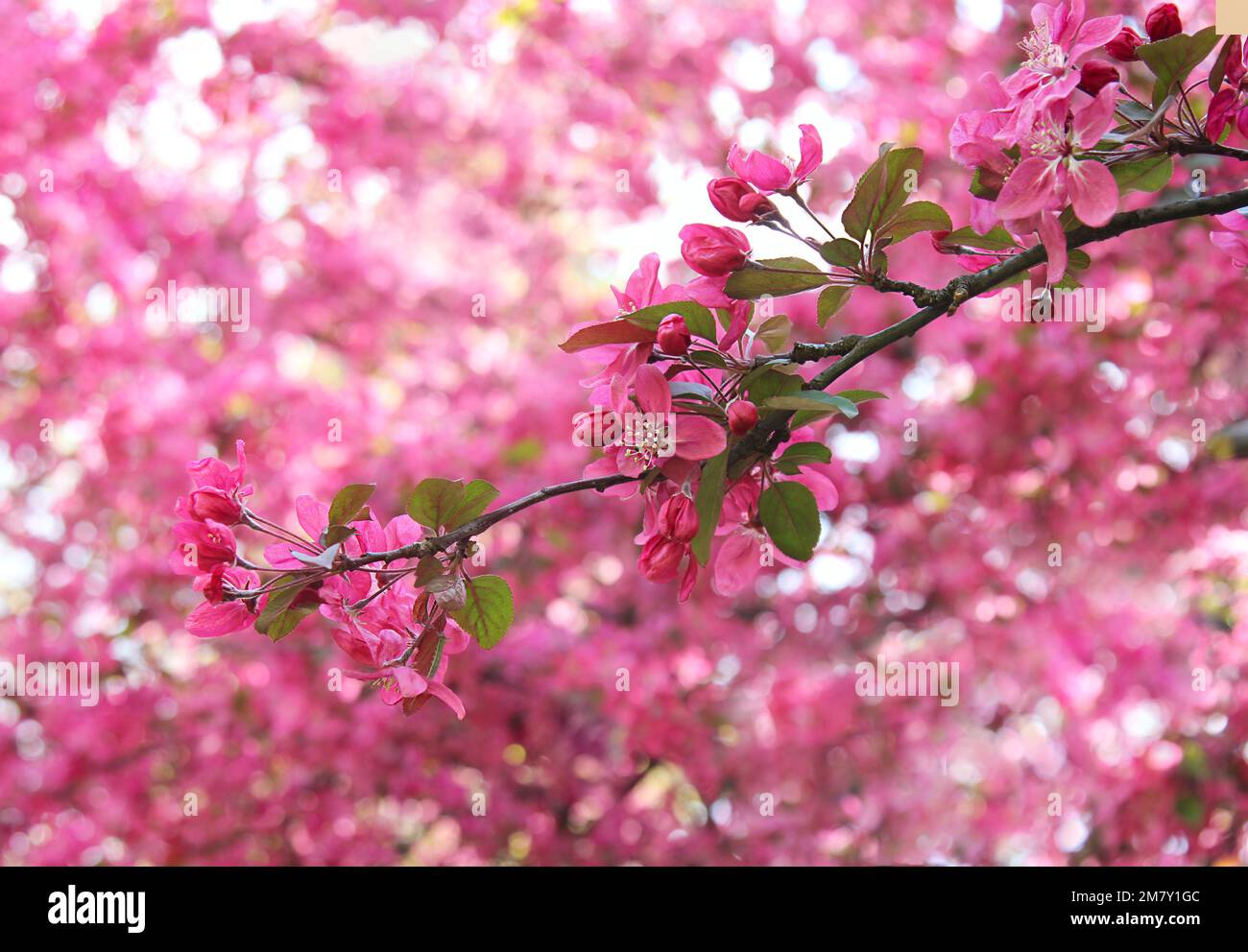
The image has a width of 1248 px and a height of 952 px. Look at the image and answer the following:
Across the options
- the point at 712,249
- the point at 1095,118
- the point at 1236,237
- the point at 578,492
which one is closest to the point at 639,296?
the point at 712,249

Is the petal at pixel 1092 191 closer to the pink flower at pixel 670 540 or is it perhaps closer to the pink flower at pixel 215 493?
the pink flower at pixel 670 540

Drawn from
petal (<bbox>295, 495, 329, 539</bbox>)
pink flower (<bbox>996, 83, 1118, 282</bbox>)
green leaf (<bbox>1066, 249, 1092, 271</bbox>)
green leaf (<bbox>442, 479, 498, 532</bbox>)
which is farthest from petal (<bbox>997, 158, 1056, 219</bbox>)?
petal (<bbox>295, 495, 329, 539</bbox>)

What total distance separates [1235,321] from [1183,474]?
13.0 inches

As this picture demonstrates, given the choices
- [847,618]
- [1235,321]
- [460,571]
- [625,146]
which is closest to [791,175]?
[460,571]

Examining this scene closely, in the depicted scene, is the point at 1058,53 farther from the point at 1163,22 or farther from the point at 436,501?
the point at 436,501

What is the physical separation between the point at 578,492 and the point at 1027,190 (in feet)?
4.58

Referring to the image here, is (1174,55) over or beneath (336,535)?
over

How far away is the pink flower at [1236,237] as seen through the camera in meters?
0.75

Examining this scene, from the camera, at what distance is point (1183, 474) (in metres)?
2.20

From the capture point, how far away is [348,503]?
666 millimetres

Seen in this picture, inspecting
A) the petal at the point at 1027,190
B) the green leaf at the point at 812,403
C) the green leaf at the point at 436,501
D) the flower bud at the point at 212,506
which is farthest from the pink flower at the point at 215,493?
the petal at the point at 1027,190

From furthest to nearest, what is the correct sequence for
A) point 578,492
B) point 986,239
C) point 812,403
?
point 578,492 → point 986,239 → point 812,403

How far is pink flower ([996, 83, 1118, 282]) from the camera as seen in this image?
1.96 ft

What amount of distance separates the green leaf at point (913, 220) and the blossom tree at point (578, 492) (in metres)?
1.24
